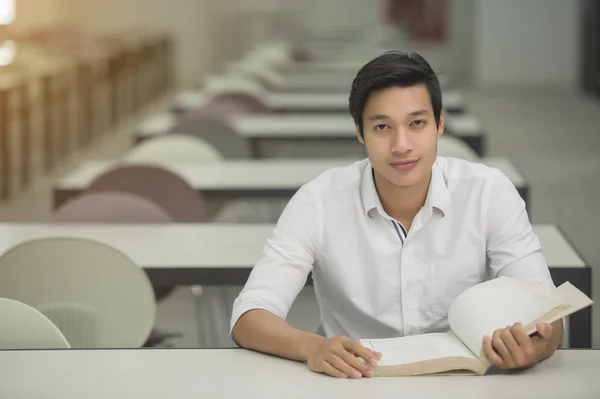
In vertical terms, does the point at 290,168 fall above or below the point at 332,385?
below

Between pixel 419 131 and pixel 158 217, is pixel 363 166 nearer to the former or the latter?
pixel 419 131

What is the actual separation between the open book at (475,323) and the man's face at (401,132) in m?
0.28

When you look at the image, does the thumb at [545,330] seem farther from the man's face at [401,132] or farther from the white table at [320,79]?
the white table at [320,79]

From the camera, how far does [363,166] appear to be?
243 cm

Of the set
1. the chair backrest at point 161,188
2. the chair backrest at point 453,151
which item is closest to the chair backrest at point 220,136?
the chair backrest at point 453,151

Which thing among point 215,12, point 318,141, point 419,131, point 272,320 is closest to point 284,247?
point 272,320

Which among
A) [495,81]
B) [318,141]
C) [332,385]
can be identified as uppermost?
[332,385]

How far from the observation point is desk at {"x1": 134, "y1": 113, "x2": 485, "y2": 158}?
613cm

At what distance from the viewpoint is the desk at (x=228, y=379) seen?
1895mm

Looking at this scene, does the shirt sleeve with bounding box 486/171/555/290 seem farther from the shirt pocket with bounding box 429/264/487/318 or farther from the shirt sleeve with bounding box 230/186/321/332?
the shirt sleeve with bounding box 230/186/321/332

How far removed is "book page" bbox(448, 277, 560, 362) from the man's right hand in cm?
17

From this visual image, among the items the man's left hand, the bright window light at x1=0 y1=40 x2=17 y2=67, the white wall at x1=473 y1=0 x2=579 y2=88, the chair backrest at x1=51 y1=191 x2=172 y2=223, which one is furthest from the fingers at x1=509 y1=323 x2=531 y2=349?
the white wall at x1=473 y1=0 x2=579 y2=88

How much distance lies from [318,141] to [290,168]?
1.34 m

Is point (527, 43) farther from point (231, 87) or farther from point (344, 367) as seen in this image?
point (344, 367)
